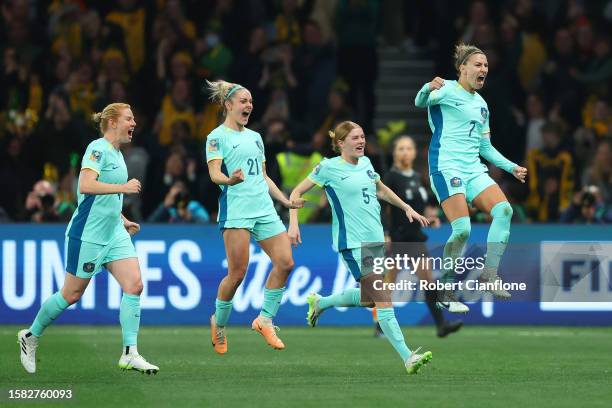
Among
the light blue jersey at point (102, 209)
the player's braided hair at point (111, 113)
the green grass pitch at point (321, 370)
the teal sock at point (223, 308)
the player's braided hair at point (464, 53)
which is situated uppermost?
the player's braided hair at point (464, 53)

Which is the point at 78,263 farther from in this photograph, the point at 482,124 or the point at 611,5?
the point at 611,5

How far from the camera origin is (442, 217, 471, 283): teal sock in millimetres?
14336

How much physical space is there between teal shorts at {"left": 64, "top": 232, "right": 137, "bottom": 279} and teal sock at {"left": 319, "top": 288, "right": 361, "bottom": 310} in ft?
6.90

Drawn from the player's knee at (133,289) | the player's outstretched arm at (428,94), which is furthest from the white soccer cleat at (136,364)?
the player's outstretched arm at (428,94)

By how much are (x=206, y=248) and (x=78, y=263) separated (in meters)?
5.99

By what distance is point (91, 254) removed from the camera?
1345cm

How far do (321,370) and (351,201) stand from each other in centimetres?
158

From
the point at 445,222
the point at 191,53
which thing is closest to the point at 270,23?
the point at 191,53

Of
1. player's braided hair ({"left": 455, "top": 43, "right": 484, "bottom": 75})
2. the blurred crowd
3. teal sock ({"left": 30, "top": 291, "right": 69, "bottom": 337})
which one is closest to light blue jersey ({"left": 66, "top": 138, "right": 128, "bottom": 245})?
teal sock ({"left": 30, "top": 291, "right": 69, "bottom": 337})

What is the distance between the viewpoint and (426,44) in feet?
84.8

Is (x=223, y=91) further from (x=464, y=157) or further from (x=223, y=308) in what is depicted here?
(x=464, y=157)

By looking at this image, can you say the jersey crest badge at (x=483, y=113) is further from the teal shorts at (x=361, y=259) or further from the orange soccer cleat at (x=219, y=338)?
the orange soccer cleat at (x=219, y=338)

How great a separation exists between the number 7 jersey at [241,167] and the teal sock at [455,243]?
5.60ft

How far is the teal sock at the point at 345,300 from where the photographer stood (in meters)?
14.4
